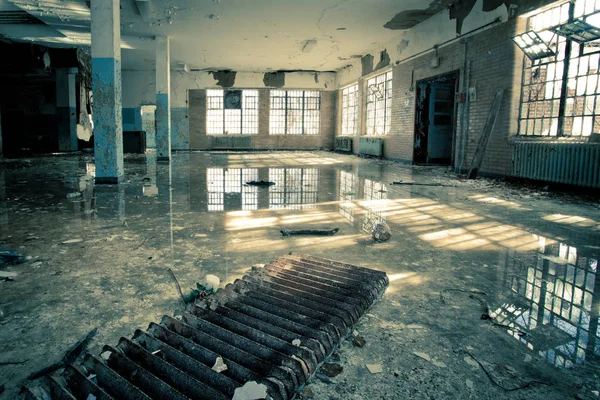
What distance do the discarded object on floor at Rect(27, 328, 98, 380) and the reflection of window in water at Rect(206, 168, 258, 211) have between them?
9.62 ft

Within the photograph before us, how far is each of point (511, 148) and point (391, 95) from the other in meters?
6.36

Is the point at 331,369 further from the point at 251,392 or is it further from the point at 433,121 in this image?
the point at 433,121

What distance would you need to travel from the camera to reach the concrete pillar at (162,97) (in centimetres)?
1224

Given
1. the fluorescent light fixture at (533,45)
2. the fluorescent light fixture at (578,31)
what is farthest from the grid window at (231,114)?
the fluorescent light fixture at (578,31)

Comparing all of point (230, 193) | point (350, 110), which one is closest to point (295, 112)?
point (350, 110)

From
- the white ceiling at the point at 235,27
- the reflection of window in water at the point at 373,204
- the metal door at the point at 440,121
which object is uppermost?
the white ceiling at the point at 235,27

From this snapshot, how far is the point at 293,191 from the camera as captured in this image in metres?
6.02

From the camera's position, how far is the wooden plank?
25.8ft

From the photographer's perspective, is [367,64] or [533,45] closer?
[533,45]

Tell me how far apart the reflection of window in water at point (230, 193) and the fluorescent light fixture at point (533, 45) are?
226 inches

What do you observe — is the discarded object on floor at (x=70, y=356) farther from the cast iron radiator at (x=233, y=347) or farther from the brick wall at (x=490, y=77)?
the brick wall at (x=490, y=77)

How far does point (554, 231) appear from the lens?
365cm

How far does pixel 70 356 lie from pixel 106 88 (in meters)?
6.26

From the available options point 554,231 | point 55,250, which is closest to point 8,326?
point 55,250
